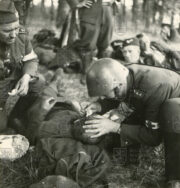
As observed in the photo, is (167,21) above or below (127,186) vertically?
above

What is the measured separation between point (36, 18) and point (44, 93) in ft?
1.44

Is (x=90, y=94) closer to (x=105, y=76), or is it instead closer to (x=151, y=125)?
(x=105, y=76)

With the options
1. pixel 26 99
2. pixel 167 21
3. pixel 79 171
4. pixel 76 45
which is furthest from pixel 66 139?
pixel 167 21

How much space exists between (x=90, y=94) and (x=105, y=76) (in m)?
0.16

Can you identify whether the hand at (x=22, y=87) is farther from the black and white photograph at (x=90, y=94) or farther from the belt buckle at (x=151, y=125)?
the belt buckle at (x=151, y=125)

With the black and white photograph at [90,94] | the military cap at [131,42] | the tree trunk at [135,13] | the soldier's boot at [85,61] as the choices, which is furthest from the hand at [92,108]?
the tree trunk at [135,13]

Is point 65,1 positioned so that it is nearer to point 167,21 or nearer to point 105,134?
point 167,21

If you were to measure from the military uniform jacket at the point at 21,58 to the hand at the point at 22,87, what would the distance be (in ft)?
0.15

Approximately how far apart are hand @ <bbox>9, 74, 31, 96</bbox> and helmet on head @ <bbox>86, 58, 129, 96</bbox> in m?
0.39

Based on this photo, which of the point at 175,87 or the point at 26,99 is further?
the point at 26,99

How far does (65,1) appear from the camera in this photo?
7.45 feet

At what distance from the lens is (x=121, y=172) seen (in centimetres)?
209

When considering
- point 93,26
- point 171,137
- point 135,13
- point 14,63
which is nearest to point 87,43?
point 93,26

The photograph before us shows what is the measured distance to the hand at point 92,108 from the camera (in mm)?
2162
